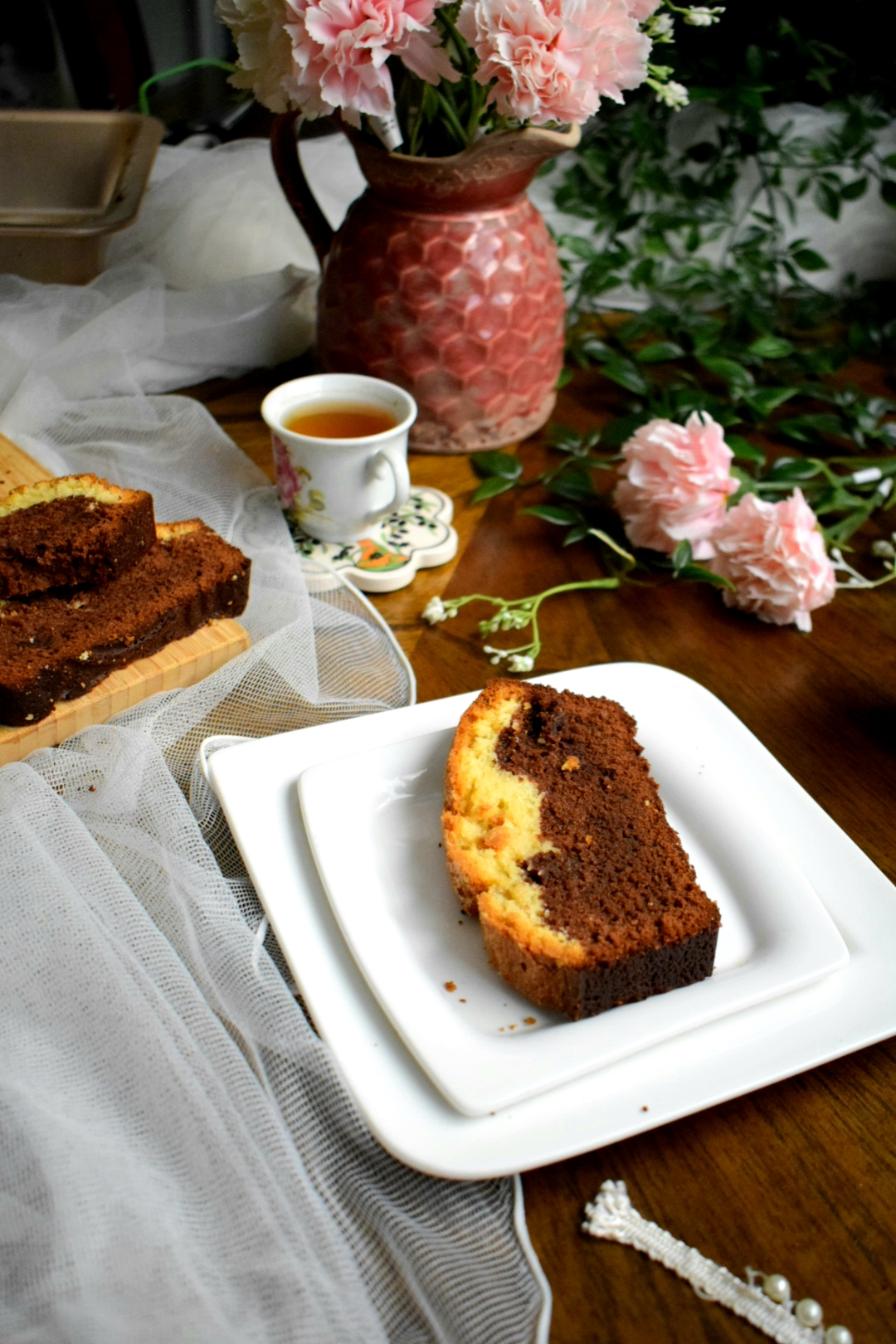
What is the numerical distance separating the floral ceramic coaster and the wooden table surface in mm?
33

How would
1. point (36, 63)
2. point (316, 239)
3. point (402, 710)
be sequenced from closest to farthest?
point (402, 710)
point (316, 239)
point (36, 63)

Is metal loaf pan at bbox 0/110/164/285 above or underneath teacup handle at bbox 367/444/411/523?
above

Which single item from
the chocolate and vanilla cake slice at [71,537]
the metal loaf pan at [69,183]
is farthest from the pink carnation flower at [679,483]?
the metal loaf pan at [69,183]

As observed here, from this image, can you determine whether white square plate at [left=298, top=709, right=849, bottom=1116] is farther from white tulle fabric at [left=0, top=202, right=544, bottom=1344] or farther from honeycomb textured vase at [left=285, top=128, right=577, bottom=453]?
honeycomb textured vase at [left=285, top=128, right=577, bottom=453]

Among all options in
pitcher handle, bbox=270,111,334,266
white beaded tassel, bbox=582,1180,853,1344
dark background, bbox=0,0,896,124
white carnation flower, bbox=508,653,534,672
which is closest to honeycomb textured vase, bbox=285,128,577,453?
pitcher handle, bbox=270,111,334,266

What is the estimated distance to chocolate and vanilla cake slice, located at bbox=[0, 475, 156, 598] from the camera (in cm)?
106

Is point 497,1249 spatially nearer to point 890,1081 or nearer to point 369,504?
point 890,1081

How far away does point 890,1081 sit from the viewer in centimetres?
79

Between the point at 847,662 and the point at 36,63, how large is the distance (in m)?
1.86

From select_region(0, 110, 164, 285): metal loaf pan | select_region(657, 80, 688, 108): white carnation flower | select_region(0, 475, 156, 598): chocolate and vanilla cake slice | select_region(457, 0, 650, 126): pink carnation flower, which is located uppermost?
select_region(457, 0, 650, 126): pink carnation flower

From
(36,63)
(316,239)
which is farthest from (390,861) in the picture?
(36,63)

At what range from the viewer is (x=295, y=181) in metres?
1.49

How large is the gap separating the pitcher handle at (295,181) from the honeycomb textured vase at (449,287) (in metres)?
0.05

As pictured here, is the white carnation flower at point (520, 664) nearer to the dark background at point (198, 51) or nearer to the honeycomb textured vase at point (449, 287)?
the honeycomb textured vase at point (449, 287)
